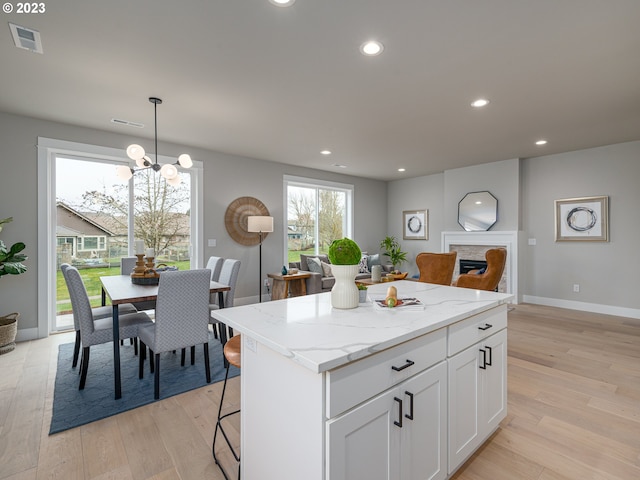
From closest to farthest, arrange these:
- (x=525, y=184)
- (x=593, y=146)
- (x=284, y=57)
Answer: (x=284, y=57)
(x=593, y=146)
(x=525, y=184)

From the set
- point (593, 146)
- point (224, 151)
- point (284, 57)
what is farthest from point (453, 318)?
point (593, 146)

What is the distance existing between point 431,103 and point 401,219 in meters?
4.68

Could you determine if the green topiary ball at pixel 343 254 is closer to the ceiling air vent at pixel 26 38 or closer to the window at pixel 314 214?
the ceiling air vent at pixel 26 38

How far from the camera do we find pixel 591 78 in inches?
108

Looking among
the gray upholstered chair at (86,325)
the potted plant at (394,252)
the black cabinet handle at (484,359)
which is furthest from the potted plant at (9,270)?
the potted plant at (394,252)

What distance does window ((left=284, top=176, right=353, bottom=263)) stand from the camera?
6.29 metres

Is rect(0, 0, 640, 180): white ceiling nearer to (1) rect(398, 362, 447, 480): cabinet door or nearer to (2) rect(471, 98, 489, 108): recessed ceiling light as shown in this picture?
(2) rect(471, 98, 489, 108): recessed ceiling light

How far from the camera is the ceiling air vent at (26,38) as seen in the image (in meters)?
2.09

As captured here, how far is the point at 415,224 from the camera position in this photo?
7492 mm

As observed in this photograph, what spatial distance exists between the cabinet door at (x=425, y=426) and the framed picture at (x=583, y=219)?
510 cm

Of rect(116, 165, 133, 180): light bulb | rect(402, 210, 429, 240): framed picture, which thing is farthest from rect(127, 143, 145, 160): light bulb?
rect(402, 210, 429, 240): framed picture

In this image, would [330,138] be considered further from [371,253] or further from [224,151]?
[371,253]

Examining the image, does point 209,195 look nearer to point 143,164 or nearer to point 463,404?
point 143,164

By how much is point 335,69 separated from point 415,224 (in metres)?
5.43
